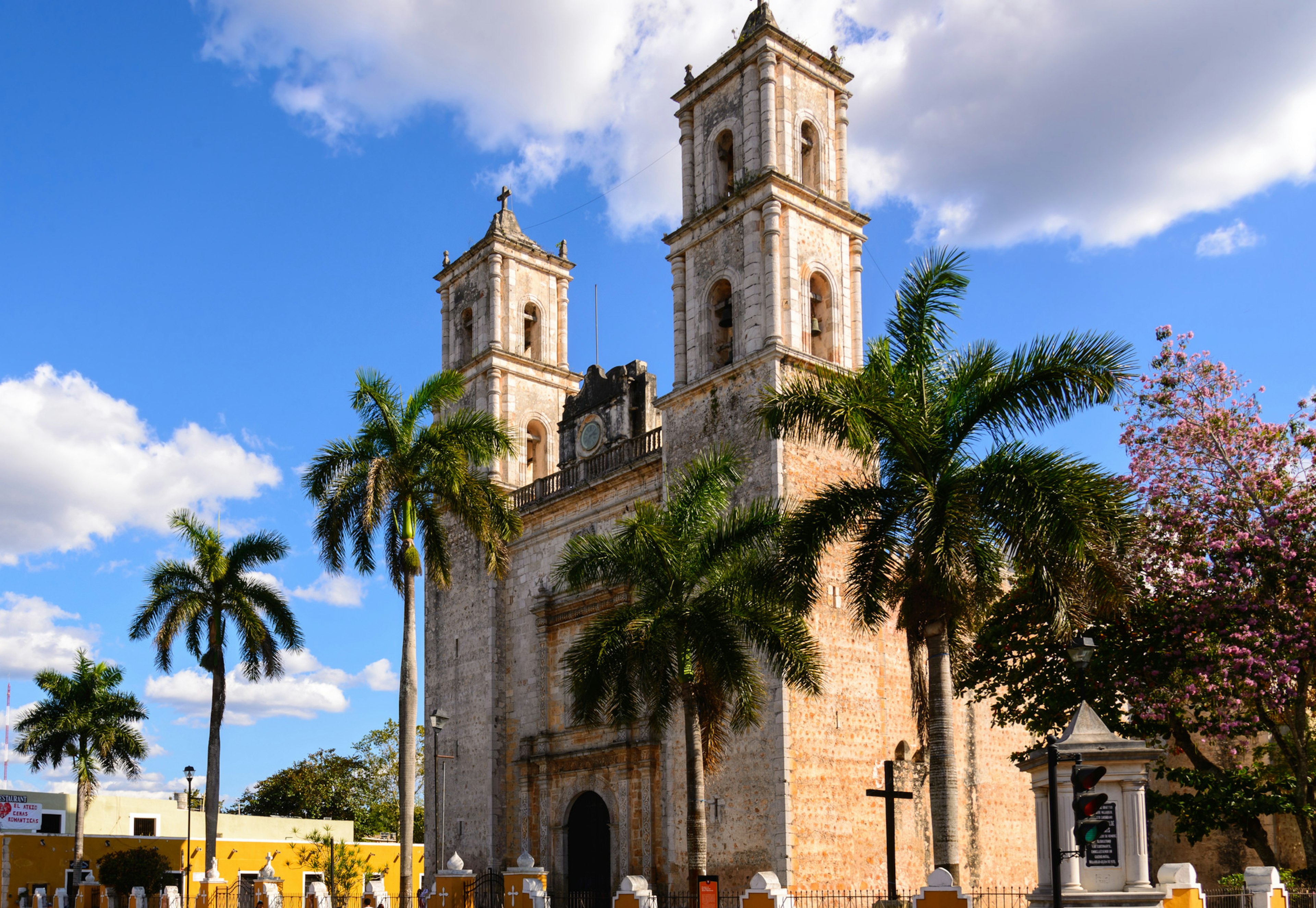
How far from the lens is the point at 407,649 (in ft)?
65.2

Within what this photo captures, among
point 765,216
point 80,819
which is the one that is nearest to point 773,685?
point 765,216

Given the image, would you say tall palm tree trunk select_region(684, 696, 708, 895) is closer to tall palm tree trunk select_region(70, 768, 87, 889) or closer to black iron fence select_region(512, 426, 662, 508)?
black iron fence select_region(512, 426, 662, 508)

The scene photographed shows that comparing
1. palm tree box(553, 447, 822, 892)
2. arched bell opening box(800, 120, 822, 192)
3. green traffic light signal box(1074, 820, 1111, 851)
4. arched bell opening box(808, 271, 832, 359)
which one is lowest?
green traffic light signal box(1074, 820, 1111, 851)

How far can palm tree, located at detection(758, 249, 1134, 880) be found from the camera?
47.1ft

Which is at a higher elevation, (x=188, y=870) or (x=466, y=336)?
(x=466, y=336)

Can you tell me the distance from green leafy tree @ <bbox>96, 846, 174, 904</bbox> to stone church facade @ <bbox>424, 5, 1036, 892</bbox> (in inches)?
238

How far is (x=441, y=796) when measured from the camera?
27.7 metres

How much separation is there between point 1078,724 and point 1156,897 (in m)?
1.80

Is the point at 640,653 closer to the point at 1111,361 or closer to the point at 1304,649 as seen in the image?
the point at 1111,361

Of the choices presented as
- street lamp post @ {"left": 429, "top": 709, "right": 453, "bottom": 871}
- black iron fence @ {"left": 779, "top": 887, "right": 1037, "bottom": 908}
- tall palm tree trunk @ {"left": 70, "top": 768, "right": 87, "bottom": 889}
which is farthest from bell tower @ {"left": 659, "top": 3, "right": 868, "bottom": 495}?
tall palm tree trunk @ {"left": 70, "top": 768, "right": 87, "bottom": 889}

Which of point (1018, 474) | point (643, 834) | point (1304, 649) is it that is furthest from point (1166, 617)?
point (643, 834)

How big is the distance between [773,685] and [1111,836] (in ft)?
31.6

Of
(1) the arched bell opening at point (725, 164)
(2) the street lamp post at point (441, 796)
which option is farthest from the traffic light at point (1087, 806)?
(2) the street lamp post at point (441, 796)

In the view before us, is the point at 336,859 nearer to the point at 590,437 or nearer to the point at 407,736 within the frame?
the point at 590,437
